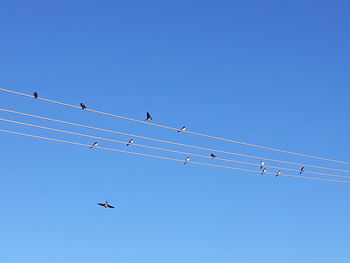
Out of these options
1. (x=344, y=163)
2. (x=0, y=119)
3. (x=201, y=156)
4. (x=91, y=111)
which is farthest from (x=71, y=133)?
(x=344, y=163)

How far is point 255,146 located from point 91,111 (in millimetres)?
7521

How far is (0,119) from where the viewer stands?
2414 cm

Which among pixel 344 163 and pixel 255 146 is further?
pixel 344 163

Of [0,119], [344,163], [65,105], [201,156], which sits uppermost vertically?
[344,163]

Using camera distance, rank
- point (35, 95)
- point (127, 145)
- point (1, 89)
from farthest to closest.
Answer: point (127, 145)
point (35, 95)
point (1, 89)

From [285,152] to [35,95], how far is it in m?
11.1

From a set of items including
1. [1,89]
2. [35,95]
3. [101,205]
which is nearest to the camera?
[1,89]

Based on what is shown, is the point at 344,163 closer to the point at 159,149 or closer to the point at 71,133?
the point at 159,149

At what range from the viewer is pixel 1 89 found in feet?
78.7

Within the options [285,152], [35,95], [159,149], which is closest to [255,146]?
[285,152]

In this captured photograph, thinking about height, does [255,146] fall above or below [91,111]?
above

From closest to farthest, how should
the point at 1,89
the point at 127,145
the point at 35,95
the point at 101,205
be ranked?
the point at 1,89, the point at 35,95, the point at 127,145, the point at 101,205

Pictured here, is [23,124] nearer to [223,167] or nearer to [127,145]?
[127,145]

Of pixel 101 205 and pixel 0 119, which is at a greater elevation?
pixel 101 205
